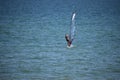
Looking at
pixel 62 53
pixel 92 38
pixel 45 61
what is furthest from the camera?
pixel 92 38

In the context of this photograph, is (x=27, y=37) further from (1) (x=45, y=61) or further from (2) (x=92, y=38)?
(1) (x=45, y=61)

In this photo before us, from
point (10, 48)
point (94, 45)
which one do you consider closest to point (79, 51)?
point (94, 45)

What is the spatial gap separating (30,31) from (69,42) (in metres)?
9.27

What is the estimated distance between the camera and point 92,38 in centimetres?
3294

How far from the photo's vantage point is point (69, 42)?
2864 centimetres

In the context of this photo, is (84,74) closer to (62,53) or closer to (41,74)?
(41,74)

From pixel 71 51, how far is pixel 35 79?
7.14 metres

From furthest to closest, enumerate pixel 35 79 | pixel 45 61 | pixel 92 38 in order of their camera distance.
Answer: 1. pixel 92 38
2. pixel 45 61
3. pixel 35 79

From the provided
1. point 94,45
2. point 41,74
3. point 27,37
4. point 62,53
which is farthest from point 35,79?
point 27,37

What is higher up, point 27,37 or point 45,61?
point 27,37

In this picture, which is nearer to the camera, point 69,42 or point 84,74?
point 84,74

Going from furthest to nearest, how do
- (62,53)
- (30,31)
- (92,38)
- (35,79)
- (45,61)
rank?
(30,31) < (92,38) < (62,53) < (45,61) < (35,79)

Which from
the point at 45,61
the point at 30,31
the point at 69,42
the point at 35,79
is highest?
the point at 30,31

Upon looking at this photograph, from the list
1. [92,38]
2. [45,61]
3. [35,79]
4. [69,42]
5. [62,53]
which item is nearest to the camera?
[35,79]
